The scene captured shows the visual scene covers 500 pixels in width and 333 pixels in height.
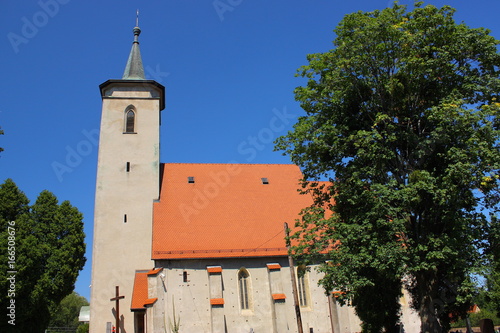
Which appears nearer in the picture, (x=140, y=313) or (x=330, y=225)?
(x=330, y=225)

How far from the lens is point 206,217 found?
80.7 feet

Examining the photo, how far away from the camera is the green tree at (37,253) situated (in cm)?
2170

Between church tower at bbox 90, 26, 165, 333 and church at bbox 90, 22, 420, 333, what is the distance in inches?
2.2

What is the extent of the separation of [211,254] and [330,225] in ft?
30.7

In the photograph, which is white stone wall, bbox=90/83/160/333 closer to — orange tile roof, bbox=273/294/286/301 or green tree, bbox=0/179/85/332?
green tree, bbox=0/179/85/332

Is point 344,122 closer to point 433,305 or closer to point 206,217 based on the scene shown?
point 433,305

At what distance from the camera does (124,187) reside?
80.3 ft

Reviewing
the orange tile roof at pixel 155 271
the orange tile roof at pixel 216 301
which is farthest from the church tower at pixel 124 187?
the orange tile roof at pixel 216 301

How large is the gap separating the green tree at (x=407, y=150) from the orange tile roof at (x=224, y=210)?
8.04 meters

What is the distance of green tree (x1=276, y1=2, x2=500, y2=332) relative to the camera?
13039 mm

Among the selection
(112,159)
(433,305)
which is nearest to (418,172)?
(433,305)
